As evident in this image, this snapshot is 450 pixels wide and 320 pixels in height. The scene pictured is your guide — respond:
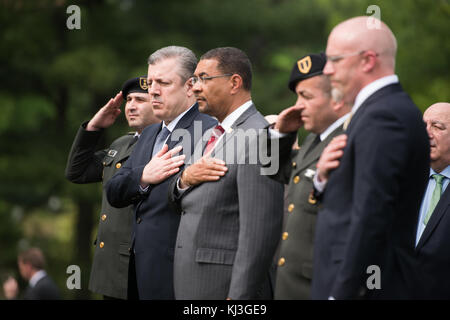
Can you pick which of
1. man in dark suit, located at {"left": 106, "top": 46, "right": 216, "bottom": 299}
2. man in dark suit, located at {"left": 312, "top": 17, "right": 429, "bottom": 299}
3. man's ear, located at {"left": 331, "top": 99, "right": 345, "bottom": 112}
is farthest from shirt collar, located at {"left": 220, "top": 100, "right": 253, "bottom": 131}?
man in dark suit, located at {"left": 312, "top": 17, "right": 429, "bottom": 299}

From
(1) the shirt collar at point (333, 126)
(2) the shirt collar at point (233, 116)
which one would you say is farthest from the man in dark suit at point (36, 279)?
(1) the shirt collar at point (333, 126)

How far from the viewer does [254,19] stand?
1583cm

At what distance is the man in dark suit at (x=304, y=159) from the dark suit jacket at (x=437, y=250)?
3.74ft

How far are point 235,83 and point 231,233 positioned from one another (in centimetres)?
101

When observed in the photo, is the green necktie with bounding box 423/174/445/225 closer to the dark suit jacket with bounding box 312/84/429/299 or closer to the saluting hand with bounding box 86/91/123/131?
the dark suit jacket with bounding box 312/84/429/299

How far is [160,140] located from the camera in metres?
5.30

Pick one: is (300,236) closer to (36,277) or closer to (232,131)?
(232,131)

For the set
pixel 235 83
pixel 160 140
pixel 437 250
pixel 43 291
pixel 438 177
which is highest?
pixel 235 83

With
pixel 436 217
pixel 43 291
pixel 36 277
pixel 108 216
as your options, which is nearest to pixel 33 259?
pixel 36 277

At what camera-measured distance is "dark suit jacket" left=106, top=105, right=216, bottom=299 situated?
4824 mm

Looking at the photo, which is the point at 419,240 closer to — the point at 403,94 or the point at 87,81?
the point at 403,94

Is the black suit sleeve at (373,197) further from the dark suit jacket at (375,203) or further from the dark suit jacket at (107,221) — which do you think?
the dark suit jacket at (107,221)

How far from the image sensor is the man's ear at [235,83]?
4.69 metres

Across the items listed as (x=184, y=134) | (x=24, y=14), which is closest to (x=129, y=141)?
(x=184, y=134)
